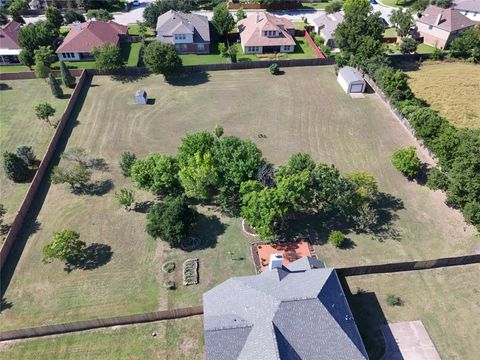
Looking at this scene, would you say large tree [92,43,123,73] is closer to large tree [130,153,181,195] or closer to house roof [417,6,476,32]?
large tree [130,153,181,195]

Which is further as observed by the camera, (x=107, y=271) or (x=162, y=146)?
(x=162, y=146)

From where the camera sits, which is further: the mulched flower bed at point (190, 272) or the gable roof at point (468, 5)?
the gable roof at point (468, 5)

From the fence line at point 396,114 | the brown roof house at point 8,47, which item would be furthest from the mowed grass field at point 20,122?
the fence line at point 396,114

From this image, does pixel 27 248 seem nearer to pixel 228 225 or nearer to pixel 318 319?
pixel 228 225

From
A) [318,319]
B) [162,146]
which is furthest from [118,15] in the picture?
[318,319]

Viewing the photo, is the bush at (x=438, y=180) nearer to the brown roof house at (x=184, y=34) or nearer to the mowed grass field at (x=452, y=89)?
the mowed grass field at (x=452, y=89)

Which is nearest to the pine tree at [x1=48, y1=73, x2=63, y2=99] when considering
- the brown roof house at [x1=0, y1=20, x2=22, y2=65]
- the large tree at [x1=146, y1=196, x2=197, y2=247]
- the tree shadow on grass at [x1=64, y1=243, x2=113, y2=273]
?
the brown roof house at [x1=0, y1=20, x2=22, y2=65]

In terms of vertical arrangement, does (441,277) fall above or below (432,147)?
below

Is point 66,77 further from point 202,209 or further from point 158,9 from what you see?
point 202,209
